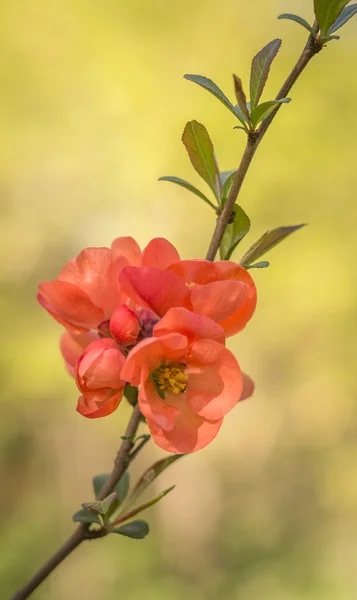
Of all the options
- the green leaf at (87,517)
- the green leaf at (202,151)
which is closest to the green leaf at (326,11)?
the green leaf at (202,151)

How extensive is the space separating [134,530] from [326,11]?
14.6 inches

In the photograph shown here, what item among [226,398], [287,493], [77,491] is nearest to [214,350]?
[226,398]

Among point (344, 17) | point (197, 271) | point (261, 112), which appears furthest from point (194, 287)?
point (344, 17)

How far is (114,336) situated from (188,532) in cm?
380

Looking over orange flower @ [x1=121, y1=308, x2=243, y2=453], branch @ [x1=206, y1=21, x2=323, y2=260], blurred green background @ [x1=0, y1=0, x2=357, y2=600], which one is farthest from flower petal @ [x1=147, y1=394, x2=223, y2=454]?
blurred green background @ [x1=0, y1=0, x2=357, y2=600]

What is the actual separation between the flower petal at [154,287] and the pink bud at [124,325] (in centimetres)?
2

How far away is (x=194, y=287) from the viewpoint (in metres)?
0.42

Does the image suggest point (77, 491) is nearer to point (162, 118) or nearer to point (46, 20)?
point (162, 118)

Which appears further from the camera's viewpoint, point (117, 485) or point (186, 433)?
point (117, 485)

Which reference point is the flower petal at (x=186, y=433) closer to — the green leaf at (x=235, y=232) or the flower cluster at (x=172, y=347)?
the flower cluster at (x=172, y=347)

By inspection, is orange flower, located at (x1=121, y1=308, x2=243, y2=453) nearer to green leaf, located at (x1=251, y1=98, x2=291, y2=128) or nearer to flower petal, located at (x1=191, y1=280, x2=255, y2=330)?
flower petal, located at (x1=191, y1=280, x2=255, y2=330)

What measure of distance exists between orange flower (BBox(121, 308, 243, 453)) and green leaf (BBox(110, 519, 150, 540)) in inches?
3.4

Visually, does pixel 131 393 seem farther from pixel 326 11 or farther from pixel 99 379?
pixel 326 11

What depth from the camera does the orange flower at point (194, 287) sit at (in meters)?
0.42
